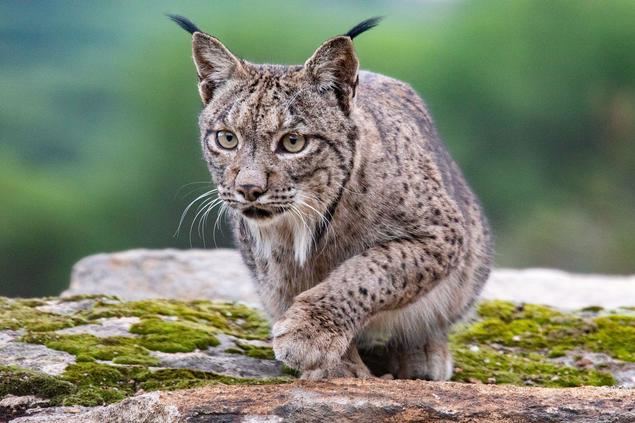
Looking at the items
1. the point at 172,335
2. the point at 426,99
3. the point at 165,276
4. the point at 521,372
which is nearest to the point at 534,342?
the point at 521,372

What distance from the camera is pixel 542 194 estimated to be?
23.3 m

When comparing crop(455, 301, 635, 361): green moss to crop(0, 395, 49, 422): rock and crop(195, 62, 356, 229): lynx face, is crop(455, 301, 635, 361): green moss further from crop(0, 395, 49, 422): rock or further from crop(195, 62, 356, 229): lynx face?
crop(0, 395, 49, 422): rock

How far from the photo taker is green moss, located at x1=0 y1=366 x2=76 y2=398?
5371mm

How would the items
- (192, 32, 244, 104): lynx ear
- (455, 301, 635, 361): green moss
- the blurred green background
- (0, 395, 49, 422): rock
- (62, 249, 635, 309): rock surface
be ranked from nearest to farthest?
(0, 395, 49, 422): rock, (192, 32, 244, 104): lynx ear, (455, 301, 635, 361): green moss, (62, 249, 635, 309): rock surface, the blurred green background

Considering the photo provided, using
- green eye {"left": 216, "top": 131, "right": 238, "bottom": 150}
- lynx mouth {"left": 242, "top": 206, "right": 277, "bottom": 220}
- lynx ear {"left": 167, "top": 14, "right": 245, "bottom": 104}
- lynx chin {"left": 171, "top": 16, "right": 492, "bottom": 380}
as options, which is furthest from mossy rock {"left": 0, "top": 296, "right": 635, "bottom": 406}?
lynx ear {"left": 167, "top": 14, "right": 245, "bottom": 104}

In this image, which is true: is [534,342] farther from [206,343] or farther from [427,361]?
[206,343]

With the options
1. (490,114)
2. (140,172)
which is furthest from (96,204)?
(490,114)

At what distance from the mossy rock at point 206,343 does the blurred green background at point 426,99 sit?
38.0 ft

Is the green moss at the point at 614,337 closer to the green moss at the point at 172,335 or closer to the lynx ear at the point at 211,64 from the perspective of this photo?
the green moss at the point at 172,335

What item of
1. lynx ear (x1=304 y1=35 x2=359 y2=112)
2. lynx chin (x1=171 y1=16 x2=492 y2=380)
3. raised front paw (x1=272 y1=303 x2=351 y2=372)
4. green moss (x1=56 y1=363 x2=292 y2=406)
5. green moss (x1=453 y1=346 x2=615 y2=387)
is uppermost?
Result: lynx ear (x1=304 y1=35 x2=359 y2=112)

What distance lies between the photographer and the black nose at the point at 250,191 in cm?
545

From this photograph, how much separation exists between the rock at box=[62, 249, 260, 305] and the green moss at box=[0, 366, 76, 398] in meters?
3.66

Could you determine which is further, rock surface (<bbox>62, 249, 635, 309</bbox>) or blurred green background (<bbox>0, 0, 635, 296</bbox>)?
blurred green background (<bbox>0, 0, 635, 296</bbox>)

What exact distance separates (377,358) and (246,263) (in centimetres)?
93
